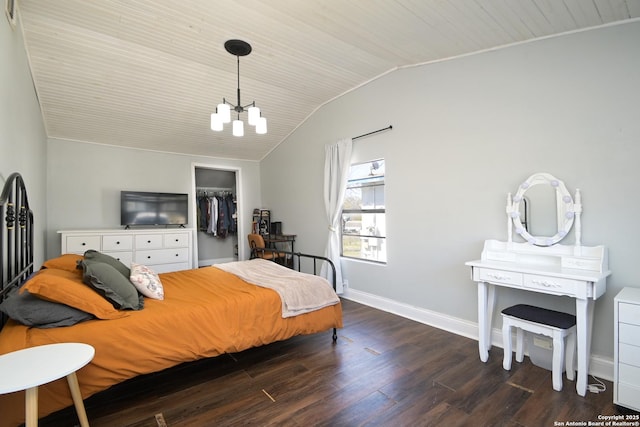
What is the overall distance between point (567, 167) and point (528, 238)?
634 millimetres

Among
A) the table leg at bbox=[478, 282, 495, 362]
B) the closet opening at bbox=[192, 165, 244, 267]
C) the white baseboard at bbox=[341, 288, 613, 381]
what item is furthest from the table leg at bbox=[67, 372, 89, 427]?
the closet opening at bbox=[192, 165, 244, 267]

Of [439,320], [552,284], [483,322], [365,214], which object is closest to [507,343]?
[483,322]

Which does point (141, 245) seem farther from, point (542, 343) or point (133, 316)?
point (542, 343)

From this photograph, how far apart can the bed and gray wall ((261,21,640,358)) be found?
1.32 meters

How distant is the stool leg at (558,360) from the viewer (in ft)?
6.86

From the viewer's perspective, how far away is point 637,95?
7.04 feet

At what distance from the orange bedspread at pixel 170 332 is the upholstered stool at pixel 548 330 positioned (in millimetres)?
1375

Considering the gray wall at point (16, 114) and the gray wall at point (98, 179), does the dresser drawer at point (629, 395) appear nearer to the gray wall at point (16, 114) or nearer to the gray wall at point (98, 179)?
the gray wall at point (16, 114)

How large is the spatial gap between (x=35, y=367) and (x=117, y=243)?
12.3 ft

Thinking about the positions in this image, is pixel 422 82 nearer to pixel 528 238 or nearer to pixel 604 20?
pixel 604 20

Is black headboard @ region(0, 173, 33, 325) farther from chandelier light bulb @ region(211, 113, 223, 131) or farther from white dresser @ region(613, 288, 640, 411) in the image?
white dresser @ region(613, 288, 640, 411)

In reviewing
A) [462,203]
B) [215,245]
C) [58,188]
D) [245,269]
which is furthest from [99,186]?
[462,203]

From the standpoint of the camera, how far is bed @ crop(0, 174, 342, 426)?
5.48 ft

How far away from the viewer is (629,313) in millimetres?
1828
